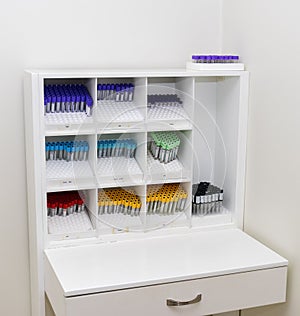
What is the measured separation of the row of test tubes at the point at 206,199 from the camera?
216cm

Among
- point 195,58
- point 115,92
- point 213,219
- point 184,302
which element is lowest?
point 184,302

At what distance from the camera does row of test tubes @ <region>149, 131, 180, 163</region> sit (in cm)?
207

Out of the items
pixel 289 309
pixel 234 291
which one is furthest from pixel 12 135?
pixel 289 309

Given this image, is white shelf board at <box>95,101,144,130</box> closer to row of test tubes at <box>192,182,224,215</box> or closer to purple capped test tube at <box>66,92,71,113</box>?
purple capped test tube at <box>66,92,71,113</box>

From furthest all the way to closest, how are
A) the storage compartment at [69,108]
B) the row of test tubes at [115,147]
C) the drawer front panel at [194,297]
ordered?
the row of test tubes at [115,147] → the storage compartment at [69,108] → the drawer front panel at [194,297]

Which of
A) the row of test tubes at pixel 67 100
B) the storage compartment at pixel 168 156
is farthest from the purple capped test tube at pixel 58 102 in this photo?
the storage compartment at pixel 168 156

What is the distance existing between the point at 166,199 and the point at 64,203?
1.23 ft

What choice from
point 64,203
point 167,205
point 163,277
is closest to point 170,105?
point 167,205

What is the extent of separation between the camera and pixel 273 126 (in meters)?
1.98

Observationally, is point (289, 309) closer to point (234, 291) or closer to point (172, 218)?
point (234, 291)

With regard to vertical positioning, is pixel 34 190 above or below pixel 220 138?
below

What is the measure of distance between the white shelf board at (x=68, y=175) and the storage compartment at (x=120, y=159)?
41mm

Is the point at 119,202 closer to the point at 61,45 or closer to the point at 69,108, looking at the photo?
the point at 69,108

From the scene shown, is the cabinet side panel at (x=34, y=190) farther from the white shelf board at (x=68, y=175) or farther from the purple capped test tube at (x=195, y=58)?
the purple capped test tube at (x=195, y=58)
